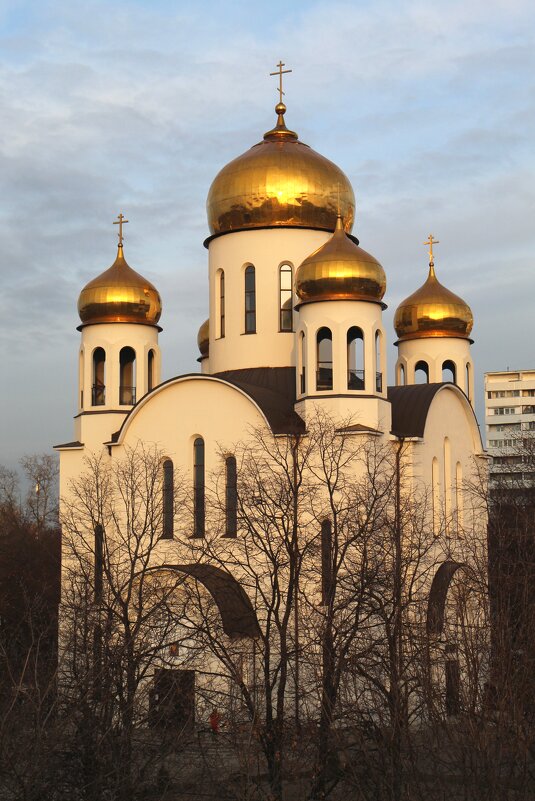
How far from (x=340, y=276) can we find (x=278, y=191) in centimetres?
364

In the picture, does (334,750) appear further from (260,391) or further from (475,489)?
(475,489)

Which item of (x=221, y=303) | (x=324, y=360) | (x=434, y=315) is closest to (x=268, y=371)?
(x=324, y=360)

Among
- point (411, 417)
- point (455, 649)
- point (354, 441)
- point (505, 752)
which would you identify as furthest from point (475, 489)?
point (505, 752)

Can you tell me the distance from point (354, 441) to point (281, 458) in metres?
1.31

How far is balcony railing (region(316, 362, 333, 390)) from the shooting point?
20125 mm

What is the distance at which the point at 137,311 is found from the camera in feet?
76.5

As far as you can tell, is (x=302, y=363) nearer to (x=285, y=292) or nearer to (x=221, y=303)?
(x=285, y=292)

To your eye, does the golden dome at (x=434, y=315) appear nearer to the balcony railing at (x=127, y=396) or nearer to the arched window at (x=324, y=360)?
the arched window at (x=324, y=360)

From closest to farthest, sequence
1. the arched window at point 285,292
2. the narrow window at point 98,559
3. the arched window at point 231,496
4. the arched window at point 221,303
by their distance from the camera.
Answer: the narrow window at point 98,559
the arched window at point 231,496
the arched window at point 285,292
the arched window at point 221,303

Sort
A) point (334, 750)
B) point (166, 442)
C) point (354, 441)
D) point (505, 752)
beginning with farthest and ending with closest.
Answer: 1. point (166, 442)
2. point (354, 441)
3. point (334, 750)
4. point (505, 752)

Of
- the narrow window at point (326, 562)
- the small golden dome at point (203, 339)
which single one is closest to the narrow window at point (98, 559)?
the narrow window at point (326, 562)

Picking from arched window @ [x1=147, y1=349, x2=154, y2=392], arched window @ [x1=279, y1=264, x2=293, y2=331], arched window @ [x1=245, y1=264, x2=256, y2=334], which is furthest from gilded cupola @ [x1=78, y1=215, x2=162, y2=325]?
arched window @ [x1=279, y1=264, x2=293, y2=331]

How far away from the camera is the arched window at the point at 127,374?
23.3 metres

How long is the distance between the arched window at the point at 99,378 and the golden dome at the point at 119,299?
0.68 meters
